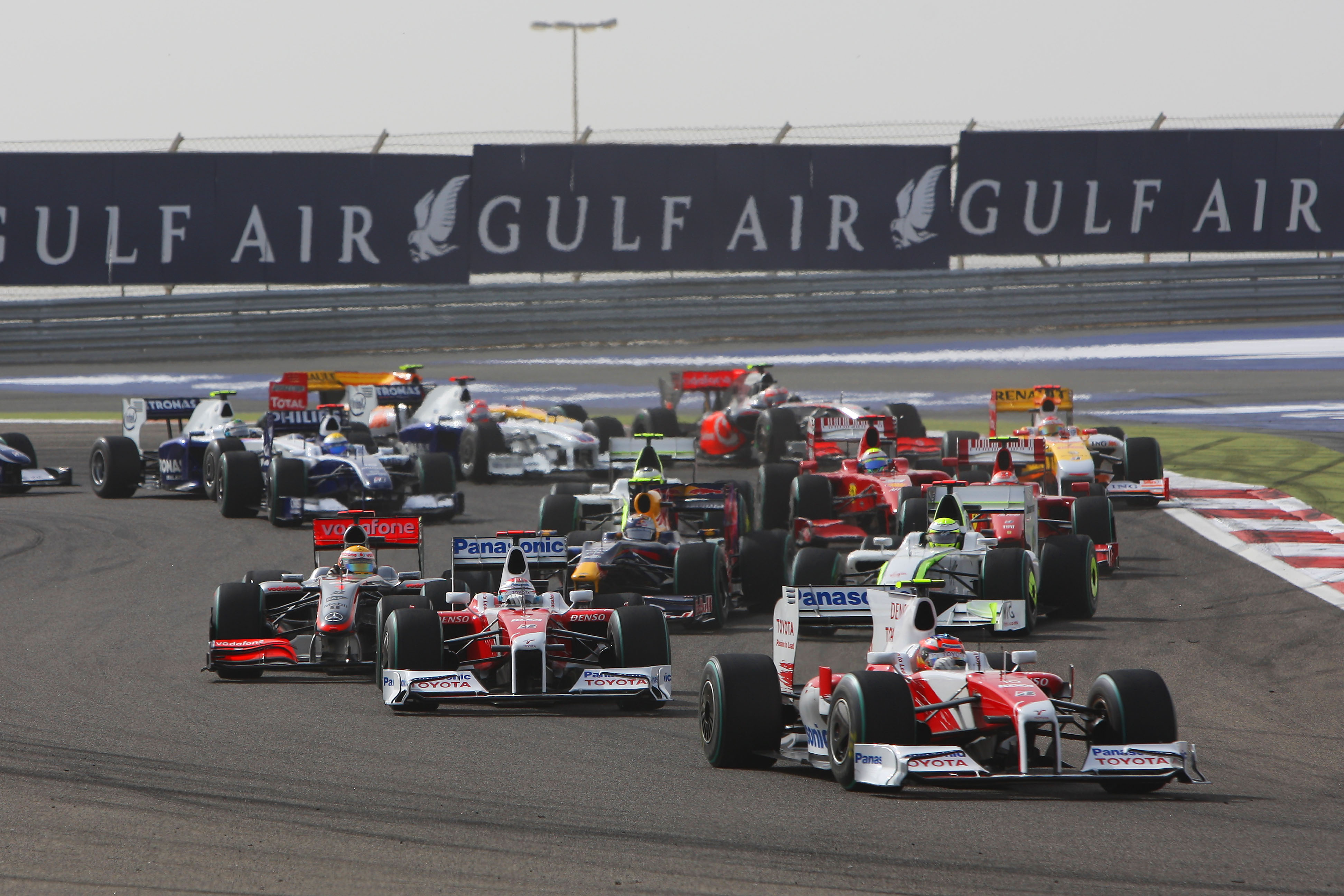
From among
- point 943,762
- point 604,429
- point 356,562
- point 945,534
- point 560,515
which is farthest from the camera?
point 604,429

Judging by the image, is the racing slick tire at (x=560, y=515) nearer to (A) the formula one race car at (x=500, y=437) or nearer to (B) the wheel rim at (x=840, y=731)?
(A) the formula one race car at (x=500, y=437)

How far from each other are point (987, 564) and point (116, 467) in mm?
13600

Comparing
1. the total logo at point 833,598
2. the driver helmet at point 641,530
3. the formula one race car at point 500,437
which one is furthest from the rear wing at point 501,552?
the formula one race car at point 500,437

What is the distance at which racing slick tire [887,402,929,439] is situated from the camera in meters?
24.7

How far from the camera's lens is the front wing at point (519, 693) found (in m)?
10.3

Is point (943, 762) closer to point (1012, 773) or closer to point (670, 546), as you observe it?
point (1012, 773)

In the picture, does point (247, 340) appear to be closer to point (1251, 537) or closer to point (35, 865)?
point (1251, 537)

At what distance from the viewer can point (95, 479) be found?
22.6 metres

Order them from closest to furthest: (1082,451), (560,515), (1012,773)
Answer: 1. (1012,773)
2. (560,515)
3. (1082,451)

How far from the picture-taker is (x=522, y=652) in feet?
34.6

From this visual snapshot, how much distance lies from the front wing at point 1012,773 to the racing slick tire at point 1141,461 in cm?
1309

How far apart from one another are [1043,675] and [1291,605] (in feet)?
20.1

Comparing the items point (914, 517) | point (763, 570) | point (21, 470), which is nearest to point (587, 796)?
point (763, 570)

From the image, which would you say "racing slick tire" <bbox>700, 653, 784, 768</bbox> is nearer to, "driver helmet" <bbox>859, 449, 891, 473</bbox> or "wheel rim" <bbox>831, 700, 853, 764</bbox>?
"wheel rim" <bbox>831, 700, 853, 764</bbox>
